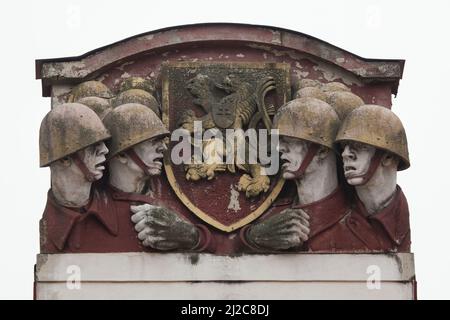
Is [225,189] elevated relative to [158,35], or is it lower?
lower

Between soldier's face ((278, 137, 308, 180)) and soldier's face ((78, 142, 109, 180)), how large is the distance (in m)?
1.56

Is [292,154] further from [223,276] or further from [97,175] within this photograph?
[97,175]

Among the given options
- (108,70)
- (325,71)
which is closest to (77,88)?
(108,70)

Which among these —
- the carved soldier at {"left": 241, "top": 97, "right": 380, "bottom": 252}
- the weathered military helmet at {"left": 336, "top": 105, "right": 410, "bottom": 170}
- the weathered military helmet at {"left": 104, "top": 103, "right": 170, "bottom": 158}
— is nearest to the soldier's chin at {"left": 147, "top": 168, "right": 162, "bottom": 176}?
the weathered military helmet at {"left": 104, "top": 103, "right": 170, "bottom": 158}

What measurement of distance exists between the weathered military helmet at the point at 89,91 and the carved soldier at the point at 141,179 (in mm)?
450

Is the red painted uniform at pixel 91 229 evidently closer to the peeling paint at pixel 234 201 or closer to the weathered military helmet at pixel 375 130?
the peeling paint at pixel 234 201

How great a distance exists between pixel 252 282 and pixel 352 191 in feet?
3.91

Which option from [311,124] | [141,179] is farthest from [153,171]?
[311,124]

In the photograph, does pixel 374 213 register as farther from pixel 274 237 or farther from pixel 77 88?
pixel 77 88

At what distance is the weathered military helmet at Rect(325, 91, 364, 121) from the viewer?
75.6ft

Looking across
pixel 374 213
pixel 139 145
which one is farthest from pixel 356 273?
pixel 139 145

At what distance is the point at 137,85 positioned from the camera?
2342cm

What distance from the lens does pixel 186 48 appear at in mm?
23578

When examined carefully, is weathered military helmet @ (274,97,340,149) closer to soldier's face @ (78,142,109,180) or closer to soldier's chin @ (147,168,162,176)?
soldier's chin @ (147,168,162,176)
